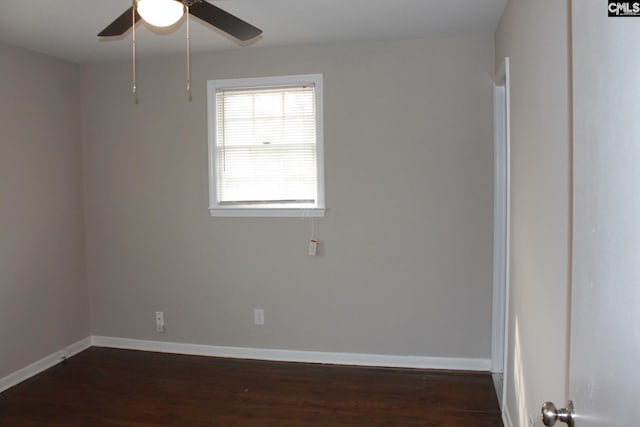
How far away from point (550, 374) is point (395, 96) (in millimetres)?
2324

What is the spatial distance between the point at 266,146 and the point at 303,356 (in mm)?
1707

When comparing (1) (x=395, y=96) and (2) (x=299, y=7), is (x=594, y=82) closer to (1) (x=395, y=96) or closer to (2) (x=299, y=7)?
(2) (x=299, y=7)

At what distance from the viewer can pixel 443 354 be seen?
357 centimetres

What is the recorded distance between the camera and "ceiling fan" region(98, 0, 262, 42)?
1848 millimetres

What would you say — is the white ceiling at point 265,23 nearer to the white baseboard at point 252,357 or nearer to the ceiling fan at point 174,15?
the ceiling fan at point 174,15

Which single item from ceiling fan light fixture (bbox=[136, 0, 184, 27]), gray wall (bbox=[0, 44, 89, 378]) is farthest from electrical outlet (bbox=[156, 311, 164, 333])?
ceiling fan light fixture (bbox=[136, 0, 184, 27])

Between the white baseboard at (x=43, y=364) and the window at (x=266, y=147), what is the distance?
1.69 metres

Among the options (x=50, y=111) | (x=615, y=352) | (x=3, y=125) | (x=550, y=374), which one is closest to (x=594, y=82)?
(x=615, y=352)

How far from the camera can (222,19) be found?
2174 millimetres

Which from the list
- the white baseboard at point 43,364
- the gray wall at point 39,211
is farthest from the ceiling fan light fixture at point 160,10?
the white baseboard at point 43,364

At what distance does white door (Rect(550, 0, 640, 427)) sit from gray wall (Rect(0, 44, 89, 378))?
12.1 ft

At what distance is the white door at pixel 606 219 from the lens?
0.65 metres

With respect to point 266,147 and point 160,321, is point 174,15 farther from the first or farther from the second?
point 160,321

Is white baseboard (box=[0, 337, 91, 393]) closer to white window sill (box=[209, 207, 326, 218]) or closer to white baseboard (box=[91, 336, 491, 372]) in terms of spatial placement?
white baseboard (box=[91, 336, 491, 372])
